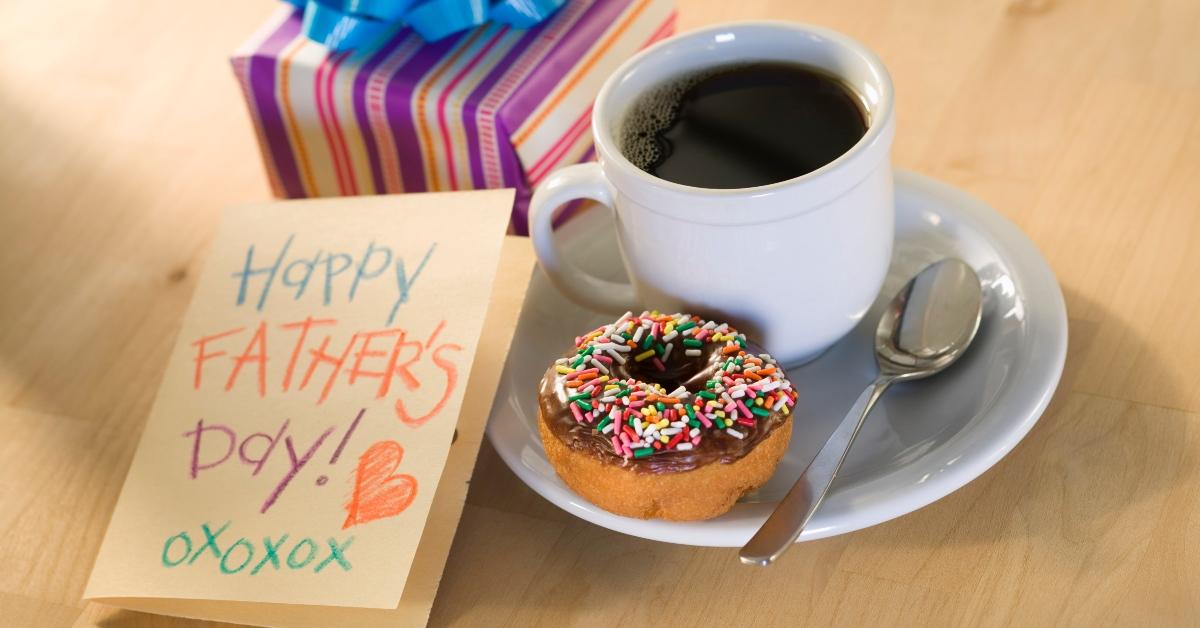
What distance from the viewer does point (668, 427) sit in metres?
0.57

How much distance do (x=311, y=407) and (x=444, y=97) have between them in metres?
0.25

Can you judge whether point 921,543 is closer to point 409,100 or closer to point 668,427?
point 668,427

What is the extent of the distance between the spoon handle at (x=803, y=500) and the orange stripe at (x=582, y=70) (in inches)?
12.2

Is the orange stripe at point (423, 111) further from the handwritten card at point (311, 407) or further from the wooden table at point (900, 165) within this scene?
the wooden table at point (900, 165)

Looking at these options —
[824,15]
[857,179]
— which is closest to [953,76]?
[824,15]

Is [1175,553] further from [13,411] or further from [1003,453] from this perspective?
[13,411]

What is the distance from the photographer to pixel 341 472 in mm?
645

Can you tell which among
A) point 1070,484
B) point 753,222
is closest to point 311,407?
point 753,222

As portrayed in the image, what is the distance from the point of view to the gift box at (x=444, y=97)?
810mm

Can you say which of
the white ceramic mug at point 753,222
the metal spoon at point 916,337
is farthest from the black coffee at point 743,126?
the metal spoon at point 916,337

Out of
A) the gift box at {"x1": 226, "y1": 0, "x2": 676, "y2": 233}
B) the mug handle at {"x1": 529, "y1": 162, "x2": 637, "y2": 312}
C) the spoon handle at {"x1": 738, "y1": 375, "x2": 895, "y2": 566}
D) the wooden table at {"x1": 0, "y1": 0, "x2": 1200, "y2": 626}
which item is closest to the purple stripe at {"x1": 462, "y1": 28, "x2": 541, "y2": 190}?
the gift box at {"x1": 226, "y1": 0, "x2": 676, "y2": 233}

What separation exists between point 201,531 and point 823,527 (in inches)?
13.4

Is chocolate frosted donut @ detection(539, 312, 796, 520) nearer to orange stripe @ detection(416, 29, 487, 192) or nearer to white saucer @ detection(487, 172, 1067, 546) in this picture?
white saucer @ detection(487, 172, 1067, 546)

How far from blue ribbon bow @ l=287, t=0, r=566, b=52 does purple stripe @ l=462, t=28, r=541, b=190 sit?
0.05 ft
